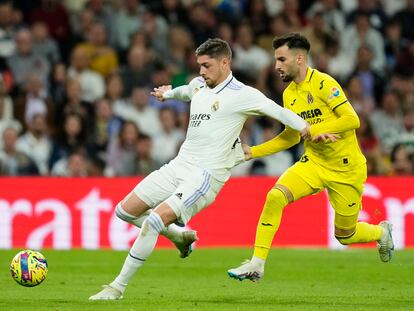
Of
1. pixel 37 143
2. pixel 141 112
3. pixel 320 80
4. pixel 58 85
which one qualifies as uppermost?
pixel 320 80

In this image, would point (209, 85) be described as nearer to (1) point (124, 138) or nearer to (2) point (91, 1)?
(1) point (124, 138)

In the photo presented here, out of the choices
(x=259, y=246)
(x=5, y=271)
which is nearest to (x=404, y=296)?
(x=259, y=246)

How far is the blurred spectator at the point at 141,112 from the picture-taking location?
20203mm

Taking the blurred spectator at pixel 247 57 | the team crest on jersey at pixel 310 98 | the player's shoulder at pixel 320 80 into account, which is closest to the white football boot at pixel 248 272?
the team crest on jersey at pixel 310 98

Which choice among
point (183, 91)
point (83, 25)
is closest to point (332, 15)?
point (83, 25)

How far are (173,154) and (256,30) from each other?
388cm

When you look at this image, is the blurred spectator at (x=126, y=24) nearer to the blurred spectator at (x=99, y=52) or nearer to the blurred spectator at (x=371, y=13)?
the blurred spectator at (x=99, y=52)

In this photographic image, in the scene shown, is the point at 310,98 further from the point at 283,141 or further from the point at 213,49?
the point at 213,49

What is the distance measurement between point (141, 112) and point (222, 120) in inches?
372

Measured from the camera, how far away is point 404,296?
11.4 meters

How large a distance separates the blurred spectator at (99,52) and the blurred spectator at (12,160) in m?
2.58

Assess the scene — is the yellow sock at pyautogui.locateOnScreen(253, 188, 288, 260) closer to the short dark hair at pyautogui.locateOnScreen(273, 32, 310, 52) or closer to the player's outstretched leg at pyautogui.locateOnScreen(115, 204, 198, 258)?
the player's outstretched leg at pyautogui.locateOnScreen(115, 204, 198, 258)

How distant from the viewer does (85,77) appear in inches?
810

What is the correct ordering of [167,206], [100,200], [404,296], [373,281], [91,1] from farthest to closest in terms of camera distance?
1. [91,1]
2. [100,200]
3. [373,281]
4. [404,296]
5. [167,206]
